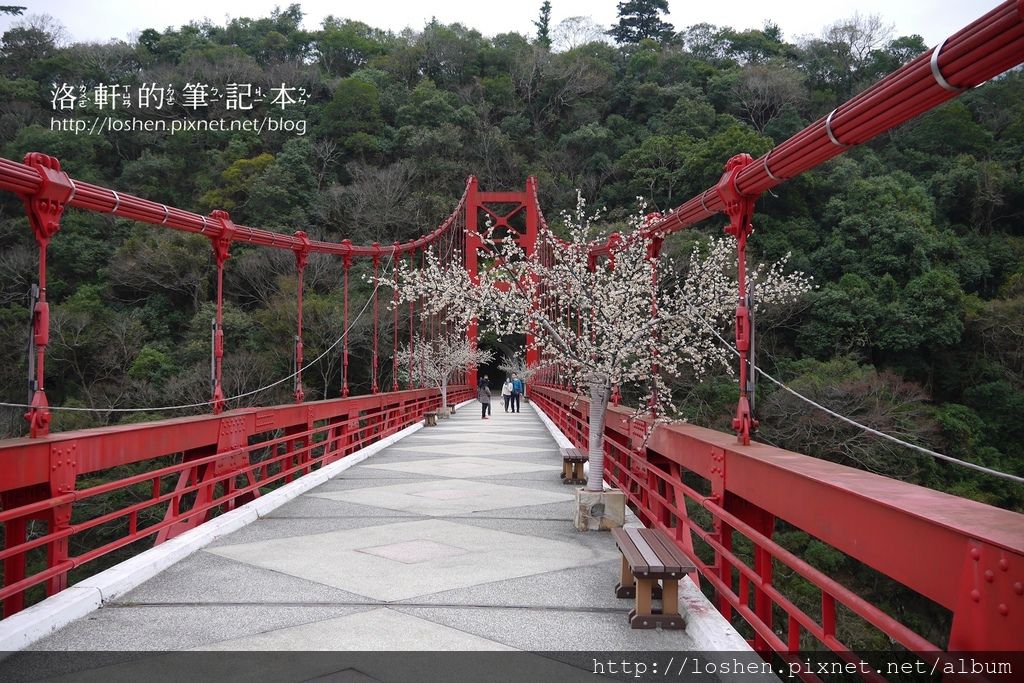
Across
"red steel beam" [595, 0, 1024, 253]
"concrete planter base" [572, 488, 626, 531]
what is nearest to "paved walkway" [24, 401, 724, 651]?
"concrete planter base" [572, 488, 626, 531]

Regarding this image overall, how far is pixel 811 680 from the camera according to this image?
375 cm

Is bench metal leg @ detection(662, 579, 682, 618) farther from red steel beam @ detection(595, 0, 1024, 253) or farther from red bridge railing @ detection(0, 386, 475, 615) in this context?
red bridge railing @ detection(0, 386, 475, 615)

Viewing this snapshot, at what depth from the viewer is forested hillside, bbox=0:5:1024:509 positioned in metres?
30.0

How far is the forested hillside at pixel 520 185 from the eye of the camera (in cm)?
3002

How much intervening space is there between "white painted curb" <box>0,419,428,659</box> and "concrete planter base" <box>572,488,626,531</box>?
3.42 m

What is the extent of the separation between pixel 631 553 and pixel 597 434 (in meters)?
3.18

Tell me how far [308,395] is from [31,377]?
29506 mm

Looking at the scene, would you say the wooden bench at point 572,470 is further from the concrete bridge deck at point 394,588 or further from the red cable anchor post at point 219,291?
the red cable anchor post at point 219,291

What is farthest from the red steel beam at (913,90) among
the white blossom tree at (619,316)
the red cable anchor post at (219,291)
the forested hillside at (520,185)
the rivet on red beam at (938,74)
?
the forested hillside at (520,185)

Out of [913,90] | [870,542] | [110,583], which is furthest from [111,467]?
[913,90]

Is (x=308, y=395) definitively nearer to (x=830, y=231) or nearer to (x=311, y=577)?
(x=830, y=231)

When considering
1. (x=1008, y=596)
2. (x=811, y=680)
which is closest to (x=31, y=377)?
(x=811, y=680)

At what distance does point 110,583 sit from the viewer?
17.8 ft

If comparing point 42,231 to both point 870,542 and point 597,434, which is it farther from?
point 870,542
